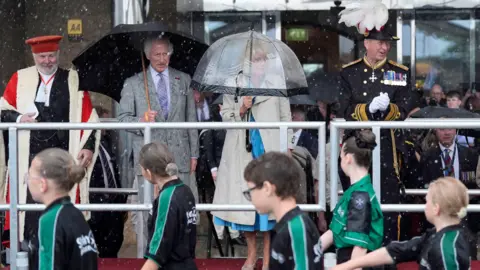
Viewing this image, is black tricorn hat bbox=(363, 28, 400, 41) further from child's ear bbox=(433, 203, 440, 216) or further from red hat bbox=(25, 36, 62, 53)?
child's ear bbox=(433, 203, 440, 216)

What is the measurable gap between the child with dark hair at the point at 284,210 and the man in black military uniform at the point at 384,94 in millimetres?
2849

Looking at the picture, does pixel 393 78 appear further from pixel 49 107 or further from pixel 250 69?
pixel 49 107

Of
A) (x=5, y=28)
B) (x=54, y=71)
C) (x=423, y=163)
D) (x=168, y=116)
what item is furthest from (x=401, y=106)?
(x=5, y=28)

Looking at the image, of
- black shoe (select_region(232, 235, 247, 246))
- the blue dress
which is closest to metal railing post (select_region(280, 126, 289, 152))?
the blue dress

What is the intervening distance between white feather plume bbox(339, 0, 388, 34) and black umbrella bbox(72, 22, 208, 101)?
1204 millimetres

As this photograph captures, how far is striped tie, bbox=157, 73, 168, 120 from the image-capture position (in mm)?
8148

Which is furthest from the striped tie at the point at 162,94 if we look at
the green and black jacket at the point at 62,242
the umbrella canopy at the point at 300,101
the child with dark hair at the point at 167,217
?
the green and black jacket at the point at 62,242

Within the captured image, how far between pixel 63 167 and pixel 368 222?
→ 1.82m

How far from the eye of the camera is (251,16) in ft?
44.7


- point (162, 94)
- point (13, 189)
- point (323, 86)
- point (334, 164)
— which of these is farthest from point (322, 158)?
point (323, 86)

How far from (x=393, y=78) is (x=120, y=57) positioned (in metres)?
2.15

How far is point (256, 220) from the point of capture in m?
7.64

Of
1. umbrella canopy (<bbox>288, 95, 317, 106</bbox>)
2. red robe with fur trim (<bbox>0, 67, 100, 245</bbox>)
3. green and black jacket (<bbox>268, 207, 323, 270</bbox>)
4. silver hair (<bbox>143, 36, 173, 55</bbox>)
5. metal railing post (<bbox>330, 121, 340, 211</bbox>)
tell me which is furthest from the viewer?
umbrella canopy (<bbox>288, 95, 317, 106</bbox>)

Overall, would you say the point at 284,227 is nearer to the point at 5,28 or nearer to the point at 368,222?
the point at 368,222
